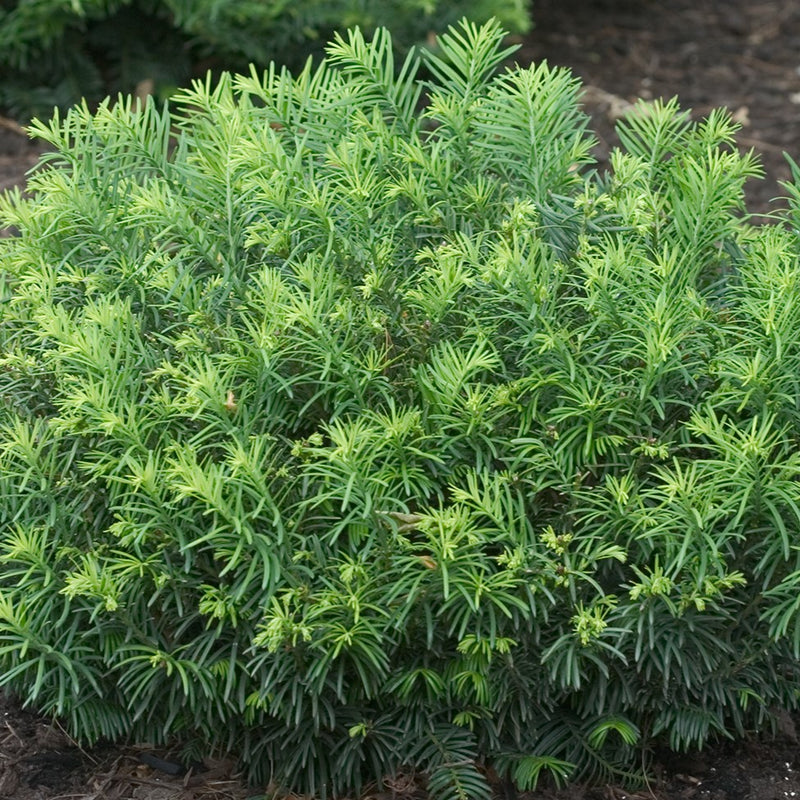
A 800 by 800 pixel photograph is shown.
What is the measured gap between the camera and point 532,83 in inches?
99.0

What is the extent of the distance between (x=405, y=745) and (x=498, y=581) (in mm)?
406

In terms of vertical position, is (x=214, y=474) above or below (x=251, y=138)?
below

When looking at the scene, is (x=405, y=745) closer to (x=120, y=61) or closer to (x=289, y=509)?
(x=289, y=509)

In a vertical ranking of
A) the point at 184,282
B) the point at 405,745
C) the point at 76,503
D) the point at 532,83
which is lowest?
the point at 405,745

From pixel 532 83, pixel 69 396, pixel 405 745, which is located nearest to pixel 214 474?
pixel 69 396

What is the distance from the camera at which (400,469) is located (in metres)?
2.16

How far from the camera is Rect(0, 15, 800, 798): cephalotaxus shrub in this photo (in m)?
2.13

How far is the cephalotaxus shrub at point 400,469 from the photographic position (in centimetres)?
213

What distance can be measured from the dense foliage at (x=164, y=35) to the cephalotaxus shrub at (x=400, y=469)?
9.53ft

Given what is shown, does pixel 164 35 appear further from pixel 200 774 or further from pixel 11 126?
pixel 200 774

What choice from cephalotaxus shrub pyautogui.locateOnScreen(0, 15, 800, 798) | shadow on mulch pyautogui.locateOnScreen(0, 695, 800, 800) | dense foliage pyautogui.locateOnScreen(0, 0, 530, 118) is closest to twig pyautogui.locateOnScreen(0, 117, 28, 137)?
dense foliage pyautogui.locateOnScreen(0, 0, 530, 118)

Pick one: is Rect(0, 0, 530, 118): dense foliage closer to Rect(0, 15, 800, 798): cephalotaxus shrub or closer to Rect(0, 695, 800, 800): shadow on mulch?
Rect(0, 15, 800, 798): cephalotaxus shrub

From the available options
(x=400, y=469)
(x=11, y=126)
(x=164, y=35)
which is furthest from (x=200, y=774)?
(x=164, y=35)

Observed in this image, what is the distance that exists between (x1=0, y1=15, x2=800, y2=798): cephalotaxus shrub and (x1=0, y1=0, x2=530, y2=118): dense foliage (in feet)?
9.53
